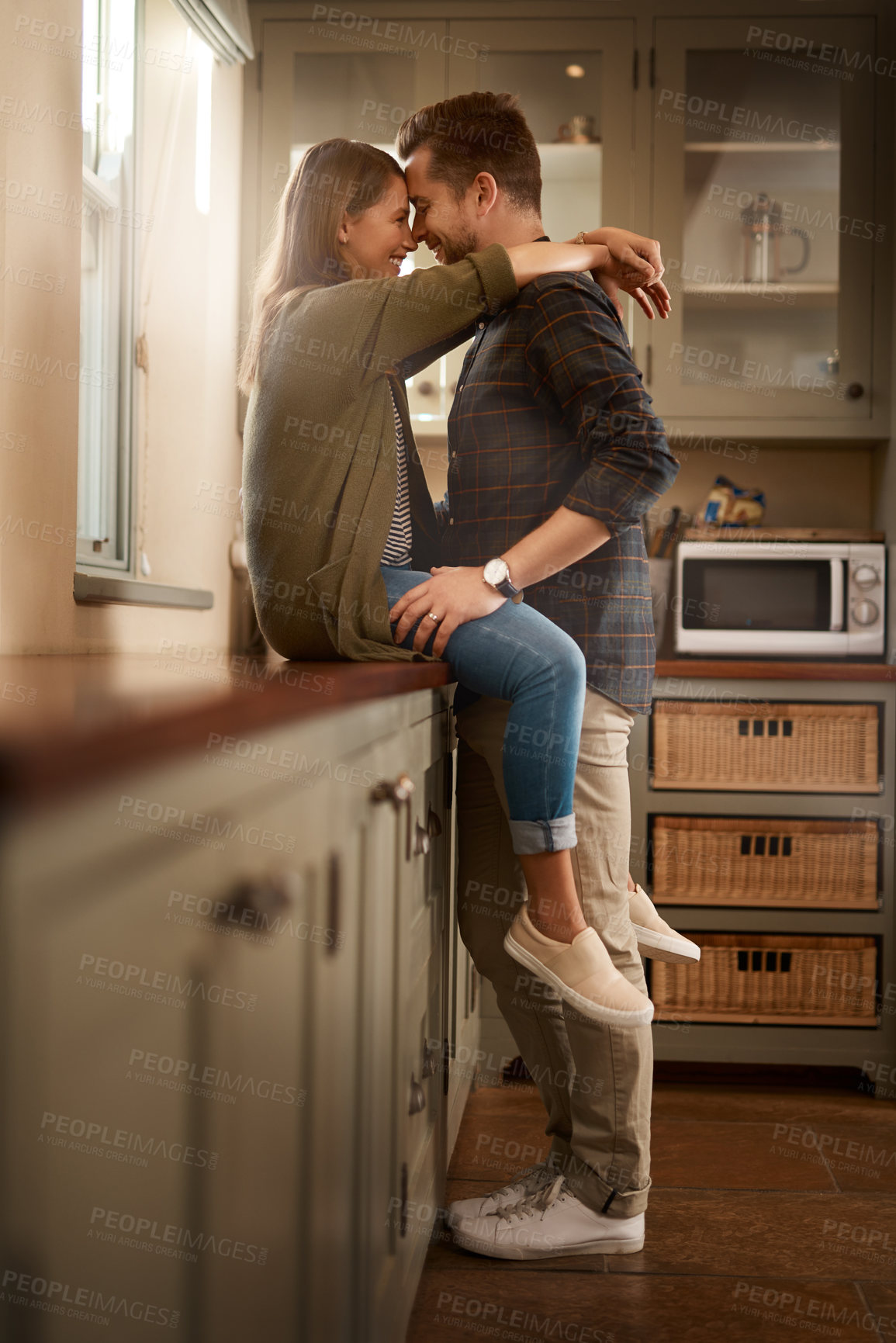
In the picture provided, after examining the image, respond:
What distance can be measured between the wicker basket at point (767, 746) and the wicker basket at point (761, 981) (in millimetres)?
336

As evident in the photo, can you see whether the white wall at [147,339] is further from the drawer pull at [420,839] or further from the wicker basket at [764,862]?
the wicker basket at [764,862]

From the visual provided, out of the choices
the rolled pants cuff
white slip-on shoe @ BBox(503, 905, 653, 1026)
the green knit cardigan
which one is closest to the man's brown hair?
the green knit cardigan

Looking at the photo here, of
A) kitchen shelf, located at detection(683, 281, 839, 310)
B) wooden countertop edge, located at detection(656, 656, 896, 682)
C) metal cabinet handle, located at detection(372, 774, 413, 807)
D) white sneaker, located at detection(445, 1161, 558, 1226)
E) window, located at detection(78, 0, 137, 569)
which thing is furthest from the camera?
kitchen shelf, located at detection(683, 281, 839, 310)

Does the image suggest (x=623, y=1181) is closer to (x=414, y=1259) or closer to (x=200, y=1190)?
(x=414, y=1259)

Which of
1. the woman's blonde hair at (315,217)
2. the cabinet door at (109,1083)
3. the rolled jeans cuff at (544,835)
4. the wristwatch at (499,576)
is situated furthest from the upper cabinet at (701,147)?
the cabinet door at (109,1083)

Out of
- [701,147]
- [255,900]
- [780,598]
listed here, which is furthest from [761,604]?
[255,900]

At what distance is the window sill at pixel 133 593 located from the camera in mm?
1567

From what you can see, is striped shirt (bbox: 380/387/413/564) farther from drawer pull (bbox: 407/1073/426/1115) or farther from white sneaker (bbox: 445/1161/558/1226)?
white sneaker (bbox: 445/1161/558/1226)

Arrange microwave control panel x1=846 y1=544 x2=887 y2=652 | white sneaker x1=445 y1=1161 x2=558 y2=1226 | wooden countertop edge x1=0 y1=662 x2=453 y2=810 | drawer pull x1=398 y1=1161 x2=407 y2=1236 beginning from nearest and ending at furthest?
wooden countertop edge x1=0 y1=662 x2=453 y2=810 → drawer pull x1=398 y1=1161 x2=407 y2=1236 → white sneaker x1=445 y1=1161 x2=558 y2=1226 → microwave control panel x1=846 y1=544 x2=887 y2=652

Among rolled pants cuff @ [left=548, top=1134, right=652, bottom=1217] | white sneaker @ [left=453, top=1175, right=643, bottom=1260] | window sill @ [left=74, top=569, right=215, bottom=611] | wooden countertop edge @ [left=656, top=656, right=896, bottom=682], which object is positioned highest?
window sill @ [left=74, top=569, right=215, bottom=611]

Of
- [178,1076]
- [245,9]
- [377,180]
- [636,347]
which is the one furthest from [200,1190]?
[245,9]

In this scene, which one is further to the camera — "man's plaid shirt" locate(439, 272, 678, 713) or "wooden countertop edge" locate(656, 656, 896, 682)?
"wooden countertop edge" locate(656, 656, 896, 682)

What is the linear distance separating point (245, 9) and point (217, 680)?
2221 millimetres

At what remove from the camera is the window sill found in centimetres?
157
